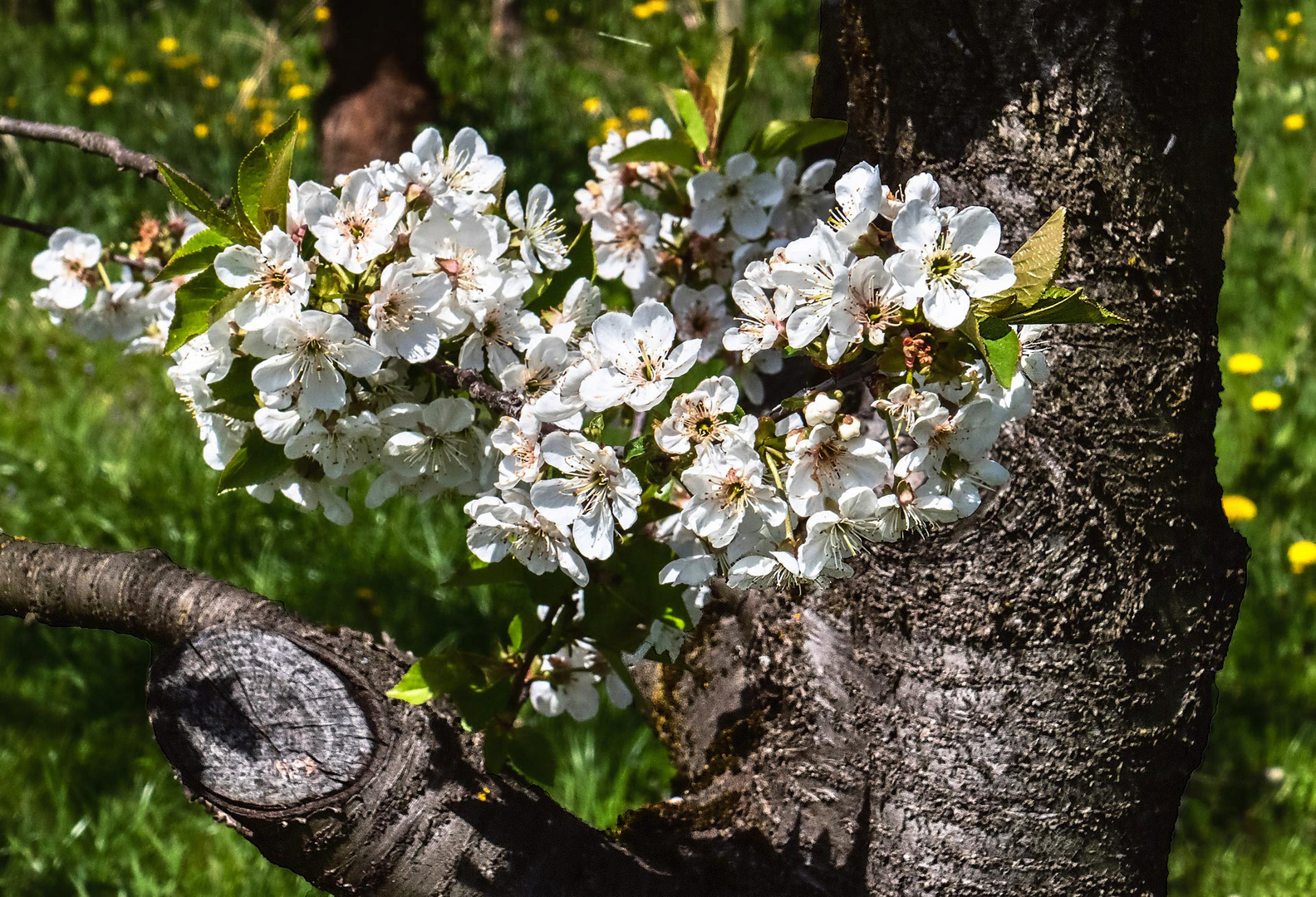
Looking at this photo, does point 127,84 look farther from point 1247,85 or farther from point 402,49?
point 1247,85

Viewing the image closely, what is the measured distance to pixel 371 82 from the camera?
13.5 ft

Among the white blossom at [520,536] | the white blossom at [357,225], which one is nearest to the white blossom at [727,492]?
the white blossom at [520,536]

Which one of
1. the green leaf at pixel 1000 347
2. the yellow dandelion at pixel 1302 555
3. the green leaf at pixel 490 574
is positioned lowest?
the yellow dandelion at pixel 1302 555

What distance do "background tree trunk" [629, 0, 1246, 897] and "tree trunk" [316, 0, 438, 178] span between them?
294cm

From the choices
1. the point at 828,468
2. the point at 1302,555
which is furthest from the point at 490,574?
the point at 1302,555

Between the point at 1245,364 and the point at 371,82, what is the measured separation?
304 centimetres

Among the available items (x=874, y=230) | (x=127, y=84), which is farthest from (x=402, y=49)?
(x=874, y=230)

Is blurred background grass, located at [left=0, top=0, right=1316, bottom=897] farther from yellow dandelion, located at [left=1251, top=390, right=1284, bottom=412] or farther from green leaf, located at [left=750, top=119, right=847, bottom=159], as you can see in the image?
green leaf, located at [left=750, top=119, right=847, bottom=159]

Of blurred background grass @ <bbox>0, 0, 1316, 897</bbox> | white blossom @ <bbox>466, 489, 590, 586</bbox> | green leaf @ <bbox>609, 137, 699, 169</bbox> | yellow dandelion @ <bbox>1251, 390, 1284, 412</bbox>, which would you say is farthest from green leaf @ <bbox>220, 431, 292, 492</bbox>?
yellow dandelion @ <bbox>1251, 390, 1284, 412</bbox>

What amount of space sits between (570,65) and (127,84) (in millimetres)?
2238

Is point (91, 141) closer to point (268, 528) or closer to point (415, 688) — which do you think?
point (415, 688)

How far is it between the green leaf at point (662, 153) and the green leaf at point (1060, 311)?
647mm

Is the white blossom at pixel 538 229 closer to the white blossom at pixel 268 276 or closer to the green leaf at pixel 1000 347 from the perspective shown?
the white blossom at pixel 268 276

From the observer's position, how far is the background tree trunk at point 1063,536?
4.40ft
